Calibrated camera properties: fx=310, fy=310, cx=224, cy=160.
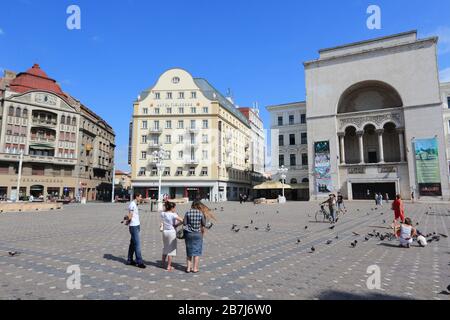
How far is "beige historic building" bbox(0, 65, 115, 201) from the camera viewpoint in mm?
52750

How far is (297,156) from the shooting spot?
6369cm

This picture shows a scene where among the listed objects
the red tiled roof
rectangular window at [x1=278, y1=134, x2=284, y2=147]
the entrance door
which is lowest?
the entrance door

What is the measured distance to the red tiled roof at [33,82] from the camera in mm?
56281

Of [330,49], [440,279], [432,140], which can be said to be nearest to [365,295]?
[440,279]

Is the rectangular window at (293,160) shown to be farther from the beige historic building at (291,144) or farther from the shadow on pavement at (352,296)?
the shadow on pavement at (352,296)

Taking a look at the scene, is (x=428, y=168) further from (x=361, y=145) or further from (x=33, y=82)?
(x=33, y=82)

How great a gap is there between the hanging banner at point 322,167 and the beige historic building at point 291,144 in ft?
31.1

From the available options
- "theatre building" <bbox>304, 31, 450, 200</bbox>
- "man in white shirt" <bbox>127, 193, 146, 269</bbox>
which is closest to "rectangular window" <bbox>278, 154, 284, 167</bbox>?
"theatre building" <bbox>304, 31, 450, 200</bbox>

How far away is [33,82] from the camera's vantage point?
58.6 meters

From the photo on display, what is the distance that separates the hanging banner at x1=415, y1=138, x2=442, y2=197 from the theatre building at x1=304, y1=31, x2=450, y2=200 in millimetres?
120

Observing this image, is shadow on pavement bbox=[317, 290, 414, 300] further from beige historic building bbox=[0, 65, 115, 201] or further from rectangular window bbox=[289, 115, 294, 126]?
rectangular window bbox=[289, 115, 294, 126]

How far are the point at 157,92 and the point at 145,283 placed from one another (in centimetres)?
5779

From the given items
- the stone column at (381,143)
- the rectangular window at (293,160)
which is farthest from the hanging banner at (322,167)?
the rectangular window at (293,160)

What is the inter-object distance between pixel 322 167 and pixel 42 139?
50.4 metres
